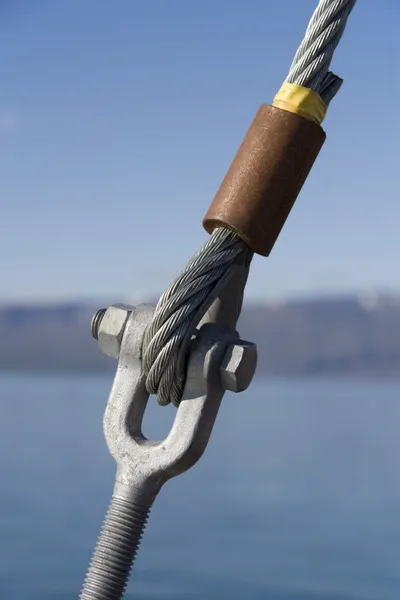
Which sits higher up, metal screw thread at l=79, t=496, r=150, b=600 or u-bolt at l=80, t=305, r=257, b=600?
u-bolt at l=80, t=305, r=257, b=600

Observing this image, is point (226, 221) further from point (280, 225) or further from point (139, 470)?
point (139, 470)

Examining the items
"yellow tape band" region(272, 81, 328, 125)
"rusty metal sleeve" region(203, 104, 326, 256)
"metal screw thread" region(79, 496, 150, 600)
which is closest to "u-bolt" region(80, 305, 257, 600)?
"metal screw thread" region(79, 496, 150, 600)

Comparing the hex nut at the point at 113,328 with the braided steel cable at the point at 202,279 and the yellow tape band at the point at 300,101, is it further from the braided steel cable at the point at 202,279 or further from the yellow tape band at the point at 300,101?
the yellow tape band at the point at 300,101

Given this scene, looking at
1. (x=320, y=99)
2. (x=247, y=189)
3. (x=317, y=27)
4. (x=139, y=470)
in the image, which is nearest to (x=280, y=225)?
(x=247, y=189)

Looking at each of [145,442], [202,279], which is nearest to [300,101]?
[202,279]

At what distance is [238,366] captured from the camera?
4.79ft

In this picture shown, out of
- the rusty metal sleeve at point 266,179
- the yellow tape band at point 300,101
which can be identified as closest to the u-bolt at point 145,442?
the rusty metal sleeve at point 266,179

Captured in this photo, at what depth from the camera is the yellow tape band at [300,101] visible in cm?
159

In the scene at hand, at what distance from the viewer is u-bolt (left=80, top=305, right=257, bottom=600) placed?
4.86 ft

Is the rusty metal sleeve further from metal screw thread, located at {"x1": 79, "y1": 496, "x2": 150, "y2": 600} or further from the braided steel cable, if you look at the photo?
metal screw thread, located at {"x1": 79, "y1": 496, "x2": 150, "y2": 600}

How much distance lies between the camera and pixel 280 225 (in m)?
1.60

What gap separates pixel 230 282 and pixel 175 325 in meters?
0.11

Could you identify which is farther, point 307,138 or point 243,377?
point 307,138

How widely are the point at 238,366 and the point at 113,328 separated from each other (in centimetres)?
23
